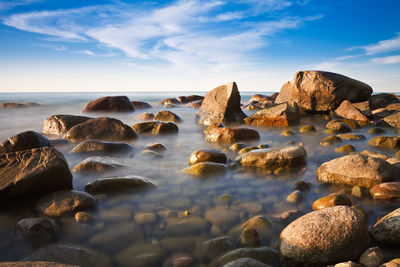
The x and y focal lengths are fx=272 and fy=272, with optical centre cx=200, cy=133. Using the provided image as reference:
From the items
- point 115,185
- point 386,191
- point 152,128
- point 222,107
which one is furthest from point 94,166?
point 222,107

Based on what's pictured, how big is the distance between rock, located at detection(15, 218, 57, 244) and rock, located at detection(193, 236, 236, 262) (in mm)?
1278

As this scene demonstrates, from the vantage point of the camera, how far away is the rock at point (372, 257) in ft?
6.14

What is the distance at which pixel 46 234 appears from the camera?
238cm

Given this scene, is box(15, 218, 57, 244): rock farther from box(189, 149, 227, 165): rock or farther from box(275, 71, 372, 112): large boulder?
box(275, 71, 372, 112): large boulder

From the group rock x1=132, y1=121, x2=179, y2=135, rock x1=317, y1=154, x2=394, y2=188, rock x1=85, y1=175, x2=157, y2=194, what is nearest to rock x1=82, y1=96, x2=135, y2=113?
rock x1=132, y1=121, x2=179, y2=135

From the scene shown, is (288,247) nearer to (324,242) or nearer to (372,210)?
(324,242)

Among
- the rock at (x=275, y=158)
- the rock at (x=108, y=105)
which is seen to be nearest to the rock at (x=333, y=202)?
the rock at (x=275, y=158)

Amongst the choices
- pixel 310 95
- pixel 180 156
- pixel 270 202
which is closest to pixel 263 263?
pixel 270 202

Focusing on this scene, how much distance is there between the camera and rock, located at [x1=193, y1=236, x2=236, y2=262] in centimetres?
217

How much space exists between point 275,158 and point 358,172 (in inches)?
46.3

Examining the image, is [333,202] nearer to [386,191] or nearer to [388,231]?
[388,231]

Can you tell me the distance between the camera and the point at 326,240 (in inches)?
78.7

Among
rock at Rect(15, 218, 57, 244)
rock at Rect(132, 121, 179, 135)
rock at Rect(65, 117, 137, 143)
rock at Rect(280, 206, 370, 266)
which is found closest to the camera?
rock at Rect(280, 206, 370, 266)

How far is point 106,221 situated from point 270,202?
1783 mm
